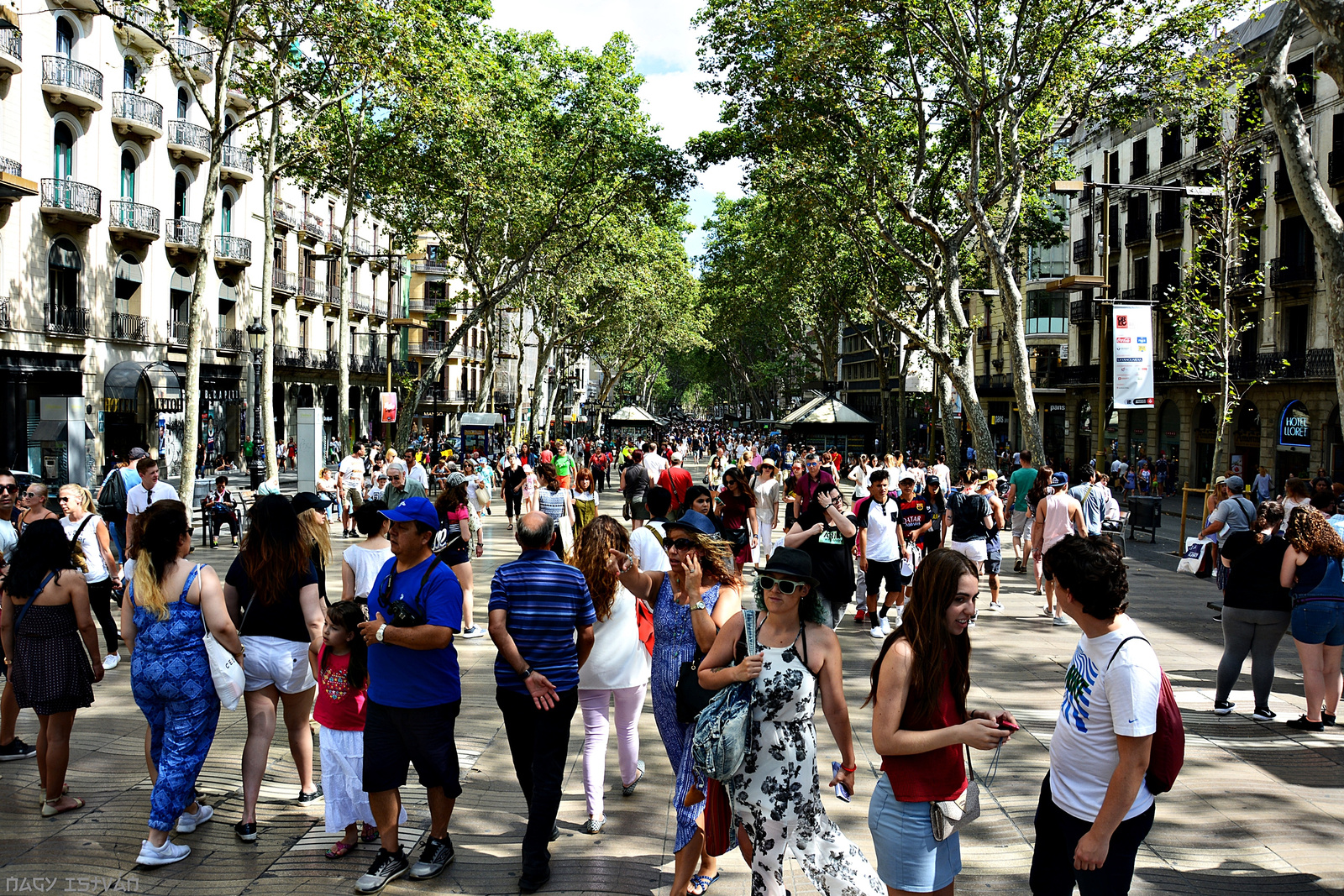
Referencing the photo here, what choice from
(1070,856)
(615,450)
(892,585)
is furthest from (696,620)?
(615,450)

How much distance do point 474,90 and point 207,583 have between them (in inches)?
711

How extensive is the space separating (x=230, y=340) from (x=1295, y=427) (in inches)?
1329

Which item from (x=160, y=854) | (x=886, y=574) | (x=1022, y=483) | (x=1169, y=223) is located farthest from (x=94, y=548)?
(x=1169, y=223)

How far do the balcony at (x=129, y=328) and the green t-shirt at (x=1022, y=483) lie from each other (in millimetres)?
24929

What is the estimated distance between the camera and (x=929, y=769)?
3.13 m

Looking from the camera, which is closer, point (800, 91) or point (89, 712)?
point (89, 712)

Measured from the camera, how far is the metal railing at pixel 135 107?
27.2 metres

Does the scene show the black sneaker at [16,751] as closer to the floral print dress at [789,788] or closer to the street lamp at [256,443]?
the floral print dress at [789,788]

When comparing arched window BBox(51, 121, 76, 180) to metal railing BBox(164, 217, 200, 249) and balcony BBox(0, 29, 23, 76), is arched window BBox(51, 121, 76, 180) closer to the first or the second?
balcony BBox(0, 29, 23, 76)

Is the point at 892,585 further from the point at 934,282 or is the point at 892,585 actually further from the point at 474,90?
the point at 474,90

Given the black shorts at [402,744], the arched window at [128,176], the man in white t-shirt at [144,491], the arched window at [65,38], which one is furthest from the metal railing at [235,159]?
the black shorts at [402,744]

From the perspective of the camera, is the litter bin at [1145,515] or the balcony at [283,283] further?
the balcony at [283,283]

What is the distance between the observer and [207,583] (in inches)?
180

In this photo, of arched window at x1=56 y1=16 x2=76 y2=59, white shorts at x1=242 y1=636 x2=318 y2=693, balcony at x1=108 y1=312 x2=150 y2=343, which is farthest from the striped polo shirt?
balcony at x1=108 y1=312 x2=150 y2=343
